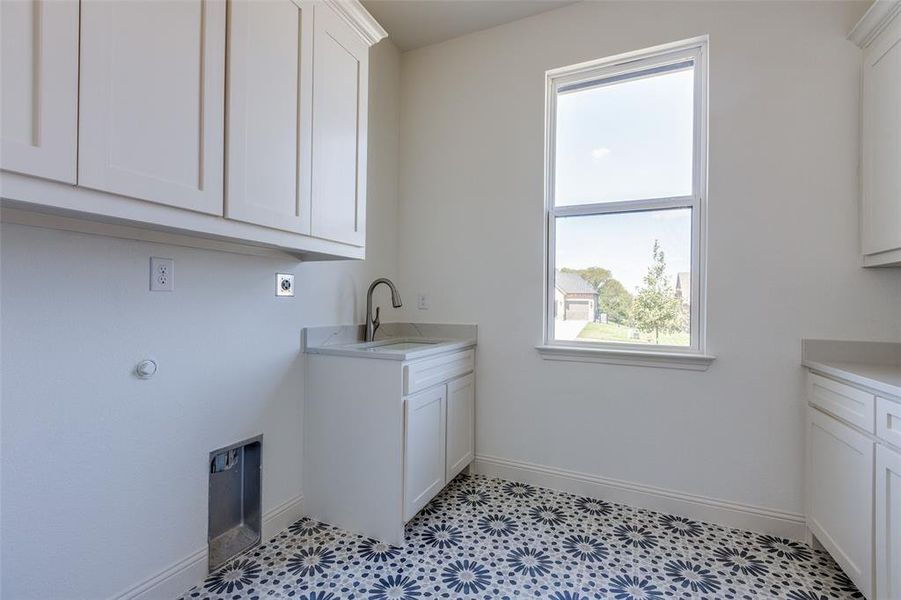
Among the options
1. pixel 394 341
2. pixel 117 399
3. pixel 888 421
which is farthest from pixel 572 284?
pixel 117 399

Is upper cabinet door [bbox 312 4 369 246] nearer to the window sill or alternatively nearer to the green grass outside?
the window sill

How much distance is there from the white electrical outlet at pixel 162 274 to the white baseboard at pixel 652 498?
2010mm

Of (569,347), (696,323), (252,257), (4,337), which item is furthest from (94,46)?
(696,323)

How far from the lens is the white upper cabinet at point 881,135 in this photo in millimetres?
1653

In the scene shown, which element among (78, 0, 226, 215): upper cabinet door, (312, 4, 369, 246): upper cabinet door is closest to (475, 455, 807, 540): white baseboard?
(312, 4, 369, 246): upper cabinet door

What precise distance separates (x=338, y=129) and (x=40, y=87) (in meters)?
1.07

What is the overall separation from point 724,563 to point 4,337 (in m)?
2.72

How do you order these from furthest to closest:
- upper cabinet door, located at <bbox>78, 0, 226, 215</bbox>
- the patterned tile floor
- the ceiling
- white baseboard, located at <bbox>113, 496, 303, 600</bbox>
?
the ceiling < the patterned tile floor < white baseboard, located at <bbox>113, 496, 303, 600</bbox> < upper cabinet door, located at <bbox>78, 0, 226, 215</bbox>

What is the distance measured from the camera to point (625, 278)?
7.95 ft

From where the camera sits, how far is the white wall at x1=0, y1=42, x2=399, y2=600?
47.4 inches

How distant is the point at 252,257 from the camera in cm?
189

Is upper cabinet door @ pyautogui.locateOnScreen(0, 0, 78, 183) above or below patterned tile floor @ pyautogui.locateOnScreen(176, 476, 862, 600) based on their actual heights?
above

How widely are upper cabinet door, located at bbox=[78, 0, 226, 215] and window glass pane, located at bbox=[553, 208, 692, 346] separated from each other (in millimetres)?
1933

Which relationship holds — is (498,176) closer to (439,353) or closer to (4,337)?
(439,353)
